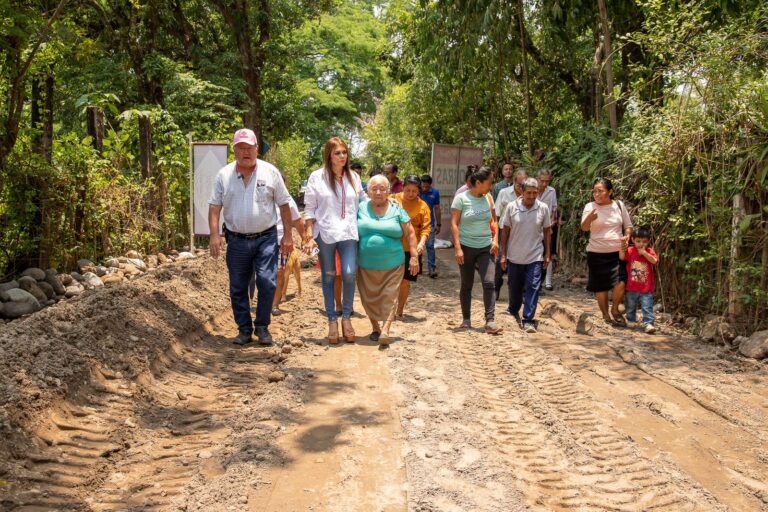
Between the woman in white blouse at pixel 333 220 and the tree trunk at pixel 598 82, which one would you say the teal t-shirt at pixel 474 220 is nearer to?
the woman in white blouse at pixel 333 220

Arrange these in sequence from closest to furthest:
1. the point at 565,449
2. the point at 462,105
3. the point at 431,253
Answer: the point at 565,449 → the point at 431,253 → the point at 462,105

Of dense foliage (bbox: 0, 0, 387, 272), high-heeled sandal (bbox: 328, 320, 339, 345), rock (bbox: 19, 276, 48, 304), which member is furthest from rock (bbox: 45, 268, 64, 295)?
high-heeled sandal (bbox: 328, 320, 339, 345)

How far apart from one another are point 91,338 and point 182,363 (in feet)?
3.01

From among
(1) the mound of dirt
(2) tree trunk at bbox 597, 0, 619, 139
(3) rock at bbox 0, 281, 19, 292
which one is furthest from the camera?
(2) tree trunk at bbox 597, 0, 619, 139

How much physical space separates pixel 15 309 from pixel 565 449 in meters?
6.37

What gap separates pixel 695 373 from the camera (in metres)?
6.38

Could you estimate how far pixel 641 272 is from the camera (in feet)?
27.6

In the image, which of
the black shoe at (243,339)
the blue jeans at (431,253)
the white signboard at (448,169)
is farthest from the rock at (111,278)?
the white signboard at (448,169)

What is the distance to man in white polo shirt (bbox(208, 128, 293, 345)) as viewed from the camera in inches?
266

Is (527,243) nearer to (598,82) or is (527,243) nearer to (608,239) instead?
(608,239)

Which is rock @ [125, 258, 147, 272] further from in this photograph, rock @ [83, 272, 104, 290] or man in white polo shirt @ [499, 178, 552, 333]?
man in white polo shirt @ [499, 178, 552, 333]

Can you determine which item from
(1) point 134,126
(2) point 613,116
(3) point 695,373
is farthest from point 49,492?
(2) point 613,116

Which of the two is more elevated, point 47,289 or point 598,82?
point 598,82

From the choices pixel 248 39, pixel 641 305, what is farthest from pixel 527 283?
pixel 248 39
